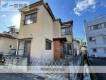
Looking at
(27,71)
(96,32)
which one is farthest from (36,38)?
(96,32)

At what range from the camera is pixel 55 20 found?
9016 millimetres

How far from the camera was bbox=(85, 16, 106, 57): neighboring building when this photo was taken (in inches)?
343

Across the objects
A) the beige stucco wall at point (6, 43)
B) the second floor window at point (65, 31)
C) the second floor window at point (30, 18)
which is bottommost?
the beige stucco wall at point (6, 43)

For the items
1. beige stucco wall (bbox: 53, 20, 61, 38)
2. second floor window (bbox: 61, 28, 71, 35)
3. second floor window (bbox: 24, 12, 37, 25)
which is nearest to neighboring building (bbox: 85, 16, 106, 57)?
second floor window (bbox: 61, 28, 71, 35)

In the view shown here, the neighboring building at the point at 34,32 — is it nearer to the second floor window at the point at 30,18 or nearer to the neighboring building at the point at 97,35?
the second floor window at the point at 30,18

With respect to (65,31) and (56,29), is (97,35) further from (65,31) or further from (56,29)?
(56,29)

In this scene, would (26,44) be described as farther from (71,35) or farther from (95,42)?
(95,42)

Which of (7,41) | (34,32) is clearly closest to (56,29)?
(34,32)

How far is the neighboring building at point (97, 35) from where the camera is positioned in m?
8.70

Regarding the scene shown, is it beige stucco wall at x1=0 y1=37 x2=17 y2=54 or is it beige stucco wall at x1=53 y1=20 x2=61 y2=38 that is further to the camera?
beige stucco wall at x1=0 y1=37 x2=17 y2=54

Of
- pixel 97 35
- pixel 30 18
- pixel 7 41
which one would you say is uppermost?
pixel 30 18

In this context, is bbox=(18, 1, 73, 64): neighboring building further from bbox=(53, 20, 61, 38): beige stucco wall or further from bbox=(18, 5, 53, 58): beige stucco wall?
bbox=(53, 20, 61, 38): beige stucco wall

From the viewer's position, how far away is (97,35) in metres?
9.45

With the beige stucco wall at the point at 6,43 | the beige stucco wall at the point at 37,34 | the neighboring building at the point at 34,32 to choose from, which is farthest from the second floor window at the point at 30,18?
the beige stucco wall at the point at 6,43
